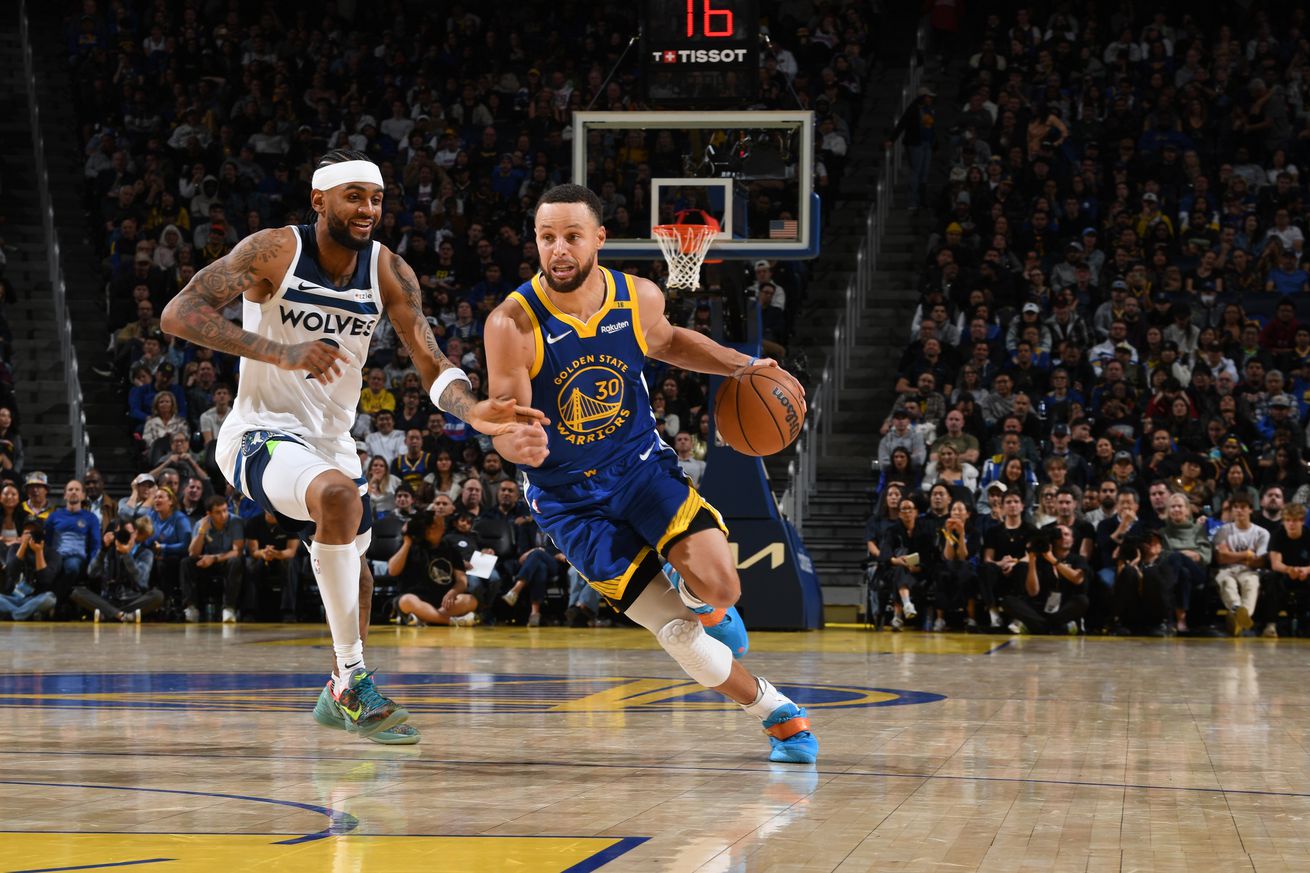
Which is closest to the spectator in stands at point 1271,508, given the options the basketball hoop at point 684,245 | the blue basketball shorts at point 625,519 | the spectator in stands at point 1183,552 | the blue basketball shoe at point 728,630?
the spectator in stands at point 1183,552

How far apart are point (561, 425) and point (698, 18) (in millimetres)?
7463

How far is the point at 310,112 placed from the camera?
22.1 m

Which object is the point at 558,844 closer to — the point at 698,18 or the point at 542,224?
the point at 542,224

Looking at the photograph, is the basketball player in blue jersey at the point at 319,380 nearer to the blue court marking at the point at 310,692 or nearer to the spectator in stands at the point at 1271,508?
the blue court marking at the point at 310,692

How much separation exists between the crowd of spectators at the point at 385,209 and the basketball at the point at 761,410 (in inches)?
244

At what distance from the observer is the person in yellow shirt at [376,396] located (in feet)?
57.0

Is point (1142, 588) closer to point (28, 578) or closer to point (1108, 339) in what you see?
point (1108, 339)

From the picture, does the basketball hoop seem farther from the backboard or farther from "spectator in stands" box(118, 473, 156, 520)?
"spectator in stands" box(118, 473, 156, 520)

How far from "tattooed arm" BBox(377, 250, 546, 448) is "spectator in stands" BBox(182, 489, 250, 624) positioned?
354 inches

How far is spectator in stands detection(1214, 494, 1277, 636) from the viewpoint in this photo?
546 inches

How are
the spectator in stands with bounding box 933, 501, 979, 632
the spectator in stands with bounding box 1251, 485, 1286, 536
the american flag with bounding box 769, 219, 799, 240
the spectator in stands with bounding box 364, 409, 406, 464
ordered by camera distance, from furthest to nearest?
1. the spectator in stands with bounding box 364, 409, 406, 464
2. the spectator in stands with bounding box 1251, 485, 1286, 536
3. the spectator in stands with bounding box 933, 501, 979, 632
4. the american flag with bounding box 769, 219, 799, 240

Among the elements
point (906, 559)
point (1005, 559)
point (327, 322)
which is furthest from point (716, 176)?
point (327, 322)

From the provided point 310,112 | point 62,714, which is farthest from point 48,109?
point 62,714

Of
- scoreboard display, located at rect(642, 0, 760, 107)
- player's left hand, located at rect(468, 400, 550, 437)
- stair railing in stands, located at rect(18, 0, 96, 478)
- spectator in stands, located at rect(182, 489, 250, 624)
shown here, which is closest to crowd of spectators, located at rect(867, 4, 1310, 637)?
scoreboard display, located at rect(642, 0, 760, 107)
